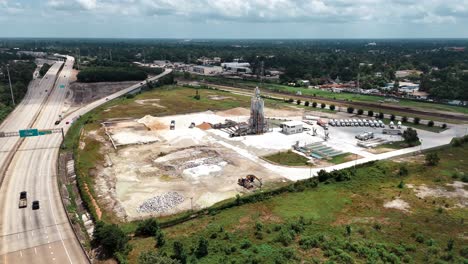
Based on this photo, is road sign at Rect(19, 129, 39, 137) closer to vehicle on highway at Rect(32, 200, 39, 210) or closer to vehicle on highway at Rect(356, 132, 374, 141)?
vehicle on highway at Rect(32, 200, 39, 210)

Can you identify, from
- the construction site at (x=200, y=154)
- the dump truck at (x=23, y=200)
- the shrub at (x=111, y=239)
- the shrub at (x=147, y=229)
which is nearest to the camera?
the shrub at (x=111, y=239)

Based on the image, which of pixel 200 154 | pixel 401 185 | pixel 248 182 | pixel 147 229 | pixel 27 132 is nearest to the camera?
pixel 147 229

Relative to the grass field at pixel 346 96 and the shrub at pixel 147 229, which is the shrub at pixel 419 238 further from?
the grass field at pixel 346 96

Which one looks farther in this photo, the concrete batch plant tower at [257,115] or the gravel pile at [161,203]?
the concrete batch plant tower at [257,115]

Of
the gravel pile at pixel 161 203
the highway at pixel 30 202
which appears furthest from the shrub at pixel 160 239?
the gravel pile at pixel 161 203

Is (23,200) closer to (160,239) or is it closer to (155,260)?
(160,239)

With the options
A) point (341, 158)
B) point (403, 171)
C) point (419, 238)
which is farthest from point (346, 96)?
point (419, 238)
